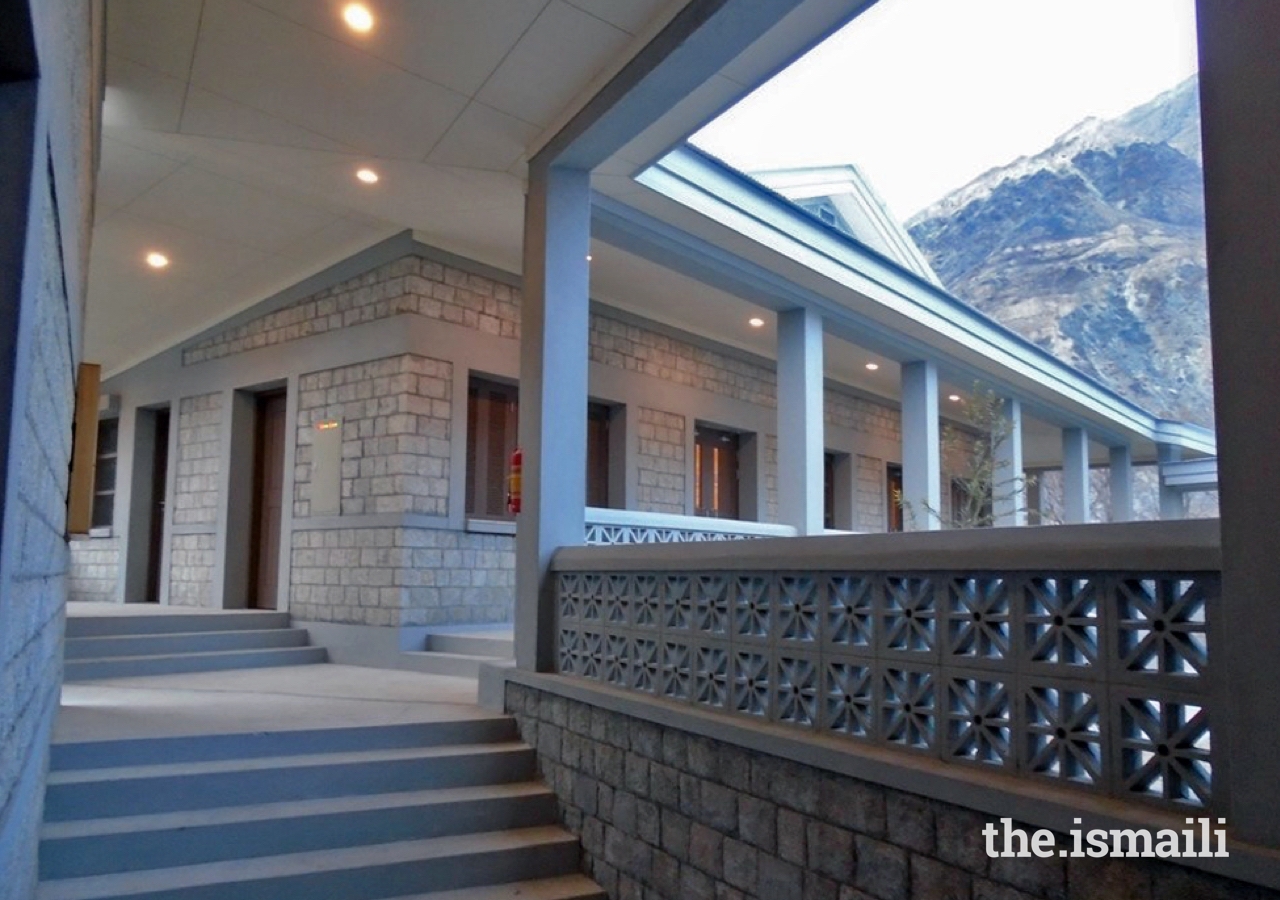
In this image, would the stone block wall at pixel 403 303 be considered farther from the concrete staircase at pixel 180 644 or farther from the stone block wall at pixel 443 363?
the concrete staircase at pixel 180 644

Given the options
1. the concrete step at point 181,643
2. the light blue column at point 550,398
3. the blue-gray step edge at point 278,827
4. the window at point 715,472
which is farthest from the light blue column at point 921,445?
the concrete step at point 181,643

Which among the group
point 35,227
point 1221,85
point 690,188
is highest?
point 690,188

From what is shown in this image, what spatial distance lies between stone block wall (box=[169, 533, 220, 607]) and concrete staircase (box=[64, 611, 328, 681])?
1.04 m

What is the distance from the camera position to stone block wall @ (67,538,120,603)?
10.2 metres

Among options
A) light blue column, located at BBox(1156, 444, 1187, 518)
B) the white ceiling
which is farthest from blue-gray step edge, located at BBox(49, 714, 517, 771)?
light blue column, located at BBox(1156, 444, 1187, 518)

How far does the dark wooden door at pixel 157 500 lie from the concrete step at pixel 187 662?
3645mm

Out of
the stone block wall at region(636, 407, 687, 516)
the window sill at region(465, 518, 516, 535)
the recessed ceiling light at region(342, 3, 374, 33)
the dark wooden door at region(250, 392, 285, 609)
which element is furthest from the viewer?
the stone block wall at region(636, 407, 687, 516)

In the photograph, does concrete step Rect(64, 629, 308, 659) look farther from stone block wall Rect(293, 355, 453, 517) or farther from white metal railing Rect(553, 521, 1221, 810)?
white metal railing Rect(553, 521, 1221, 810)

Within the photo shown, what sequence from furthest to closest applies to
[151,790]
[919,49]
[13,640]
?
[919,49], [151,790], [13,640]

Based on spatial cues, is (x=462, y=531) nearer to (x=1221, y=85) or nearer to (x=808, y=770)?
(x=808, y=770)

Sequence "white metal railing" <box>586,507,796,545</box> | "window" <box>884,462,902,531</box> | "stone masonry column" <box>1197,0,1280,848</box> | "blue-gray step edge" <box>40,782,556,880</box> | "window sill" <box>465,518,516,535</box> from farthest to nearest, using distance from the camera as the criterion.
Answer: "window" <box>884,462,902,531</box> < "window sill" <box>465,518,516,535</box> < "white metal railing" <box>586,507,796,545</box> < "blue-gray step edge" <box>40,782,556,880</box> < "stone masonry column" <box>1197,0,1280,848</box>

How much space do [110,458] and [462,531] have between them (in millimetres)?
6070

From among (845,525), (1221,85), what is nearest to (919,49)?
(845,525)

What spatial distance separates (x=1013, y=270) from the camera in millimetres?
36781
